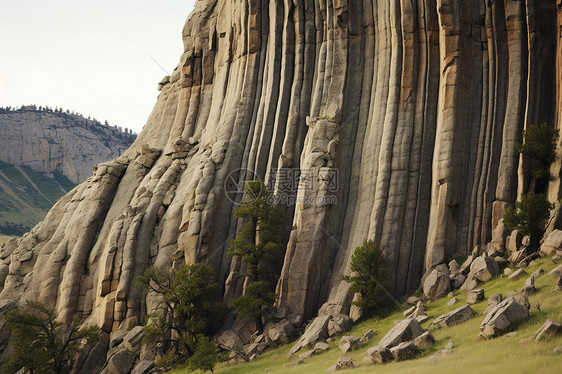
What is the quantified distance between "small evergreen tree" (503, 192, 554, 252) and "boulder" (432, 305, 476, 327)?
1042cm

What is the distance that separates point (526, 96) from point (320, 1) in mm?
24308

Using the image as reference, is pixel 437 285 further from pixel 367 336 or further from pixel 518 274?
pixel 367 336

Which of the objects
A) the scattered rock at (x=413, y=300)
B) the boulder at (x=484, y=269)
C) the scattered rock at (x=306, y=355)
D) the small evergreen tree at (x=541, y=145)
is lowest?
the scattered rock at (x=306, y=355)

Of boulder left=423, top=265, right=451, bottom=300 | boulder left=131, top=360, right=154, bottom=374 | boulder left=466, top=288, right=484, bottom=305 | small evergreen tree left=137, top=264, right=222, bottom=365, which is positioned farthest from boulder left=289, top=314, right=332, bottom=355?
boulder left=131, top=360, right=154, bottom=374

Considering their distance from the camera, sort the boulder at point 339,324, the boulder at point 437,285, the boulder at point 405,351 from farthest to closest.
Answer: the boulder at point 437,285
the boulder at point 339,324
the boulder at point 405,351

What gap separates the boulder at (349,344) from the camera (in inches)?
1550

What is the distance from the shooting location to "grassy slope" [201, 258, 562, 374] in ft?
87.6

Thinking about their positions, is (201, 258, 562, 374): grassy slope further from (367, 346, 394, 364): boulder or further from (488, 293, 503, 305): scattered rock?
(488, 293, 503, 305): scattered rock

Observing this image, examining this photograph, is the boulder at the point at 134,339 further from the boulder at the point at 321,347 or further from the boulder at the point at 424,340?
the boulder at the point at 424,340

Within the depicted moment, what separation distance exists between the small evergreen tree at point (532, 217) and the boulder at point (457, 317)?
10419 mm

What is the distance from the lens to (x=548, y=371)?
24.8 meters

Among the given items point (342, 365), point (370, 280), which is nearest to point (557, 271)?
point (370, 280)

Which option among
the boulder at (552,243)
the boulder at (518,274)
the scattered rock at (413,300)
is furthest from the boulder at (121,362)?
the boulder at (552,243)

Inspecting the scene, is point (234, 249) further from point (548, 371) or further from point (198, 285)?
point (548, 371)
